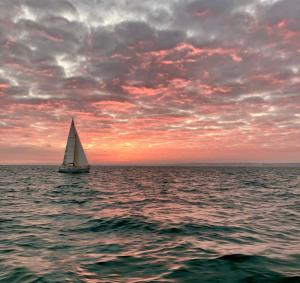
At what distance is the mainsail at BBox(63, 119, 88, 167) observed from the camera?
87.4 meters

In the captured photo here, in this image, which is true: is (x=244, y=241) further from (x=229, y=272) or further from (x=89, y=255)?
(x=89, y=255)

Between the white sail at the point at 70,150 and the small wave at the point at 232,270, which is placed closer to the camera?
the small wave at the point at 232,270

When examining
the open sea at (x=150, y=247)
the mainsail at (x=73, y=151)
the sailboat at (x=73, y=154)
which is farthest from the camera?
the mainsail at (x=73, y=151)

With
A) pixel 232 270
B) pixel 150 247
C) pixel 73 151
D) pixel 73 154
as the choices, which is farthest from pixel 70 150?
pixel 232 270

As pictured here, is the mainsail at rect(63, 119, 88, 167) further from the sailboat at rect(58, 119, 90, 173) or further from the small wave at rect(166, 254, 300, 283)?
the small wave at rect(166, 254, 300, 283)

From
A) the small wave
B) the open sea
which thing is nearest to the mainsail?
the open sea

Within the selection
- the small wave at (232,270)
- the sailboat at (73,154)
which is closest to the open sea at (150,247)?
the small wave at (232,270)

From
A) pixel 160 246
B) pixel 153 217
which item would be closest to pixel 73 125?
pixel 153 217

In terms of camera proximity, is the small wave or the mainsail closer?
the small wave

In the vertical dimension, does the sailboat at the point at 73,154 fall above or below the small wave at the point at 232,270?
above

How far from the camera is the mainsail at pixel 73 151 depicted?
287ft

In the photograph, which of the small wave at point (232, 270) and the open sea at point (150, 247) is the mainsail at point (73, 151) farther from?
the small wave at point (232, 270)

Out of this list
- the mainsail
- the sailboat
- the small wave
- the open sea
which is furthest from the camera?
the mainsail

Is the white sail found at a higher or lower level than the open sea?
higher
